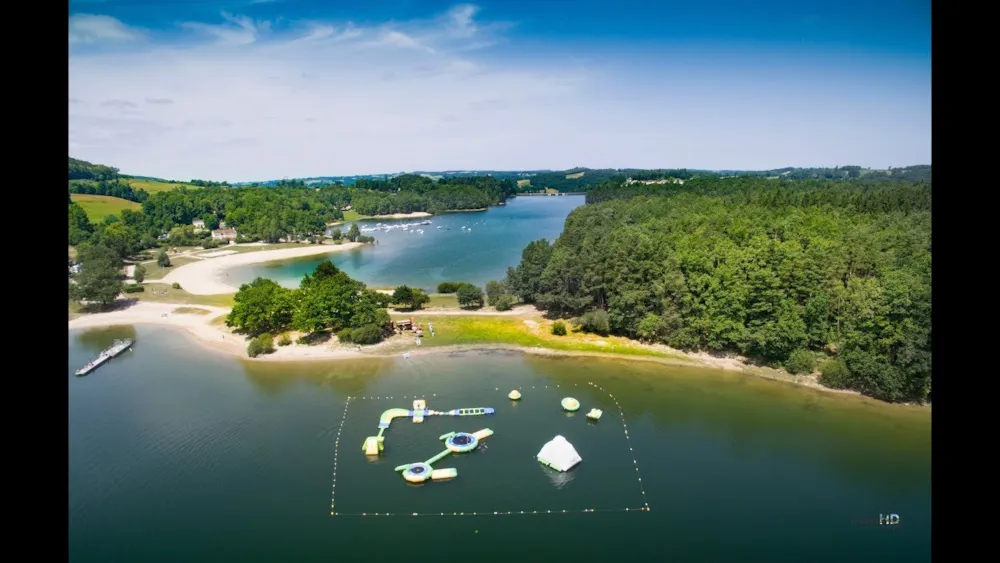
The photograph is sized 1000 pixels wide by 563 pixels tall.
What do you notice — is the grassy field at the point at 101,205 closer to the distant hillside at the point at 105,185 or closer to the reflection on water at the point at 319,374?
the distant hillside at the point at 105,185

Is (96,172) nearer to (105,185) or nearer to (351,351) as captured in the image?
(105,185)

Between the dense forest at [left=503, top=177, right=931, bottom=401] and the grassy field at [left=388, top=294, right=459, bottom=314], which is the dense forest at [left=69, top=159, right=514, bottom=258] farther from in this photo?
the dense forest at [left=503, top=177, right=931, bottom=401]

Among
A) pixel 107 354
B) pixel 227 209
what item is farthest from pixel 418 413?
pixel 227 209

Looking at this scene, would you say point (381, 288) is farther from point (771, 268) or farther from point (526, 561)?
point (526, 561)

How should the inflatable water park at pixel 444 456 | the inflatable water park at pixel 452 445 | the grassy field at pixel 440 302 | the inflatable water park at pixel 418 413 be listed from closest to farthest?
the inflatable water park at pixel 444 456
the inflatable water park at pixel 452 445
the inflatable water park at pixel 418 413
the grassy field at pixel 440 302

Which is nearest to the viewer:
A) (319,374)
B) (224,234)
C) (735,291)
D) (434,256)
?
(319,374)

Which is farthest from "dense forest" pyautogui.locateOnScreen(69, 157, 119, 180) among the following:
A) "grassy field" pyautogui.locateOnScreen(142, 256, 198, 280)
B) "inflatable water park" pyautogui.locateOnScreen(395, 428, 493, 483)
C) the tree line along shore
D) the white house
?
"inflatable water park" pyautogui.locateOnScreen(395, 428, 493, 483)

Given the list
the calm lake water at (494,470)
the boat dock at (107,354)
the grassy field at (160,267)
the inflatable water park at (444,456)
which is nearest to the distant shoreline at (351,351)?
the calm lake water at (494,470)
